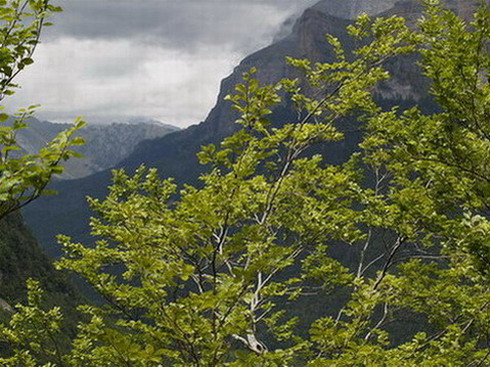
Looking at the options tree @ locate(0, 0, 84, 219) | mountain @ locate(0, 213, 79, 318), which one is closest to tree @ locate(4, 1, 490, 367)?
tree @ locate(0, 0, 84, 219)

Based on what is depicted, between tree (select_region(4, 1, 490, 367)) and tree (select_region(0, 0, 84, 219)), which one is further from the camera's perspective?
tree (select_region(4, 1, 490, 367))

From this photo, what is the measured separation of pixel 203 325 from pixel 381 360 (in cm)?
553

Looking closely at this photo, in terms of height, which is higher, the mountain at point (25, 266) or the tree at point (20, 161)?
the tree at point (20, 161)

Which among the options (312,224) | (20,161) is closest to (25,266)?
(312,224)

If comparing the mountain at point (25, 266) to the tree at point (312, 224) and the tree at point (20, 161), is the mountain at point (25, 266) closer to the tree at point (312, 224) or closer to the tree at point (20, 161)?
the tree at point (312, 224)

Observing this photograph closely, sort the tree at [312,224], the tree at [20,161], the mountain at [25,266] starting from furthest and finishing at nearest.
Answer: the mountain at [25,266], the tree at [312,224], the tree at [20,161]

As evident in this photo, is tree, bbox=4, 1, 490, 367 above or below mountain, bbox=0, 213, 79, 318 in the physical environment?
above

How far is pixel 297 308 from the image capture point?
198500mm

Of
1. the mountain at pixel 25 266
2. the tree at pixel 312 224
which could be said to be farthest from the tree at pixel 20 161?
the mountain at pixel 25 266

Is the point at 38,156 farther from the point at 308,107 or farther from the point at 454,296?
the point at 454,296

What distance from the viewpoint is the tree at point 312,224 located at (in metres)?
5.51

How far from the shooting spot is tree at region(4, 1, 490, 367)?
551cm

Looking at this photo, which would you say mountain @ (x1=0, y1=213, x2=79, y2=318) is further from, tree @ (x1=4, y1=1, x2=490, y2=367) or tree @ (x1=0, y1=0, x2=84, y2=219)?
tree @ (x1=0, y1=0, x2=84, y2=219)

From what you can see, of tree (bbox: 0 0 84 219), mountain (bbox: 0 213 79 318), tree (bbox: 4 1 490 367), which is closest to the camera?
tree (bbox: 0 0 84 219)
